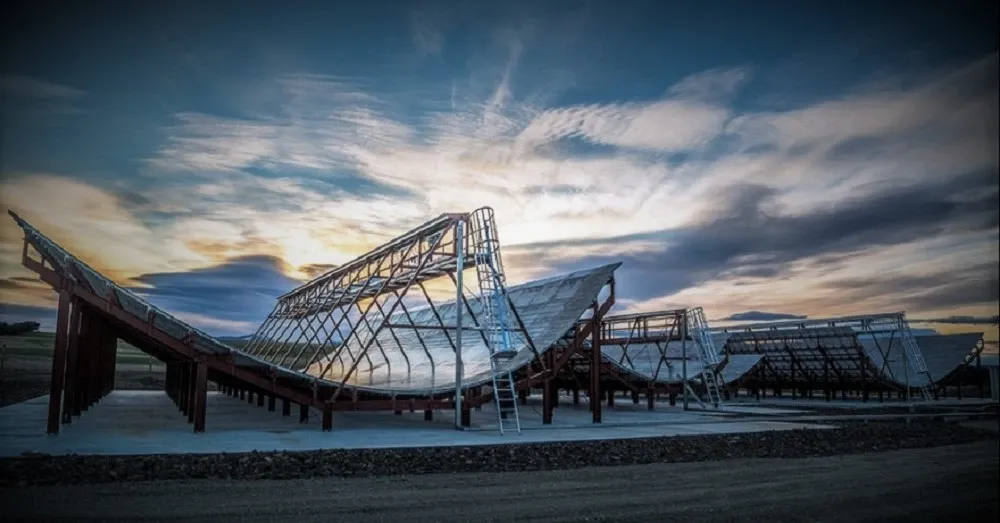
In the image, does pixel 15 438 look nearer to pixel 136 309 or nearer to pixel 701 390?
pixel 136 309

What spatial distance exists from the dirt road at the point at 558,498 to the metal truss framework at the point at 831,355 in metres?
31.7

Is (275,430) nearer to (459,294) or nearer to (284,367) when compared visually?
(284,367)

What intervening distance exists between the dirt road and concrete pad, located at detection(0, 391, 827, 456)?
4.31m

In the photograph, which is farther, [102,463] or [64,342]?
[64,342]

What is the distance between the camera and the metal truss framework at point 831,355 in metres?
43.5

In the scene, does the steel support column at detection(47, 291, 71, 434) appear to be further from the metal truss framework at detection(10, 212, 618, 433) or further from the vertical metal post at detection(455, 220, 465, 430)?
the vertical metal post at detection(455, 220, 465, 430)

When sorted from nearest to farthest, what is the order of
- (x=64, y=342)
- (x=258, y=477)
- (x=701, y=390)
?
(x=258, y=477)
(x=64, y=342)
(x=701, y=390)

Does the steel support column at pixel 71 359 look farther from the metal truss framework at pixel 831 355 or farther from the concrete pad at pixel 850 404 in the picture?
the metal truss framework at pixel 831 355

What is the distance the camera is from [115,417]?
2403 cm

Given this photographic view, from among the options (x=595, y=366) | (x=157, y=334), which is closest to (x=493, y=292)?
(x=595, y=366)

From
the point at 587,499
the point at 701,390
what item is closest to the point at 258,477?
the point at 587,499

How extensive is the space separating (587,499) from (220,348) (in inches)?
526

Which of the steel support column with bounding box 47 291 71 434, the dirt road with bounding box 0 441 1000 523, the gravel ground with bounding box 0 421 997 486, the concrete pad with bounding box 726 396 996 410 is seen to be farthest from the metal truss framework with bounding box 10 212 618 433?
the concrete pad with bounding box 726 396 996 410

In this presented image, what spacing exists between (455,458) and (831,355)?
39719 mm
